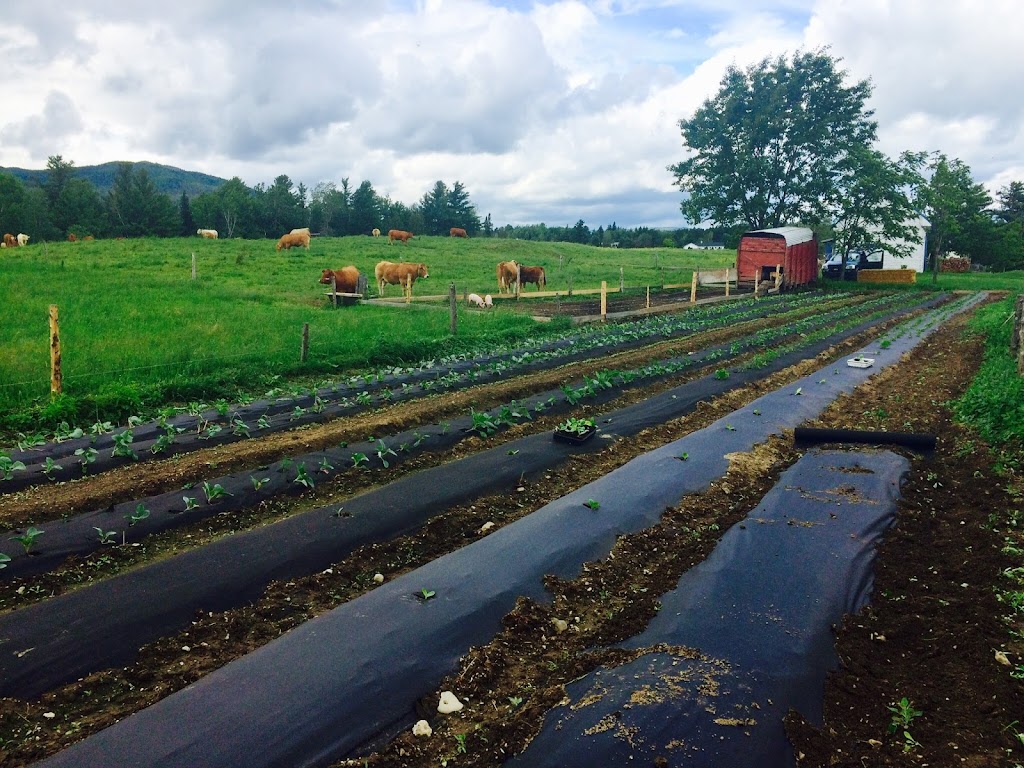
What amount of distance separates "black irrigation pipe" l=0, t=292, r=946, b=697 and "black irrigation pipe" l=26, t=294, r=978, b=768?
0.33 m

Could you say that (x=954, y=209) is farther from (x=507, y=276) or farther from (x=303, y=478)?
(x=303, y=478)

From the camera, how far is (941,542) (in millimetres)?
6836

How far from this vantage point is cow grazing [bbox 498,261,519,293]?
31.5m

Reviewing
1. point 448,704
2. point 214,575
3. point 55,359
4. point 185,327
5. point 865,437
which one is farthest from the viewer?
point 185,327

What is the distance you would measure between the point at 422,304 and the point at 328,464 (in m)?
17.3

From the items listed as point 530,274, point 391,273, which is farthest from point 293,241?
point 530,274

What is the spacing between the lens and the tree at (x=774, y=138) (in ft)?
140

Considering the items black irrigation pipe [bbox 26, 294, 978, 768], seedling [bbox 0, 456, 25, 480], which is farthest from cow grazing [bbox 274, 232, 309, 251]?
black irrigation pipe [bbox 26, 294, 978, 768]

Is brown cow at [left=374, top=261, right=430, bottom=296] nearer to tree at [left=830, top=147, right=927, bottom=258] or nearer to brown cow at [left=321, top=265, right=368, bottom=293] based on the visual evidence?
brown cow at [left=321, top=265, right=368, bottom=293]

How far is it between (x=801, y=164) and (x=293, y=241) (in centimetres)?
3207

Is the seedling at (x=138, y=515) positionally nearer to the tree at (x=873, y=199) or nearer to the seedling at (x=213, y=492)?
the seedling at (x=213, y=492)

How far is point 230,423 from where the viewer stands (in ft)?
35.3

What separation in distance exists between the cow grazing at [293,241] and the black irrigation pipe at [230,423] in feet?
101

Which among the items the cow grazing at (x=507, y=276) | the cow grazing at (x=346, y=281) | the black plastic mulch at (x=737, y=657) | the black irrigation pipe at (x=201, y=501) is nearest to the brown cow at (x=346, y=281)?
the cow grazing at (x=346, y=281)
